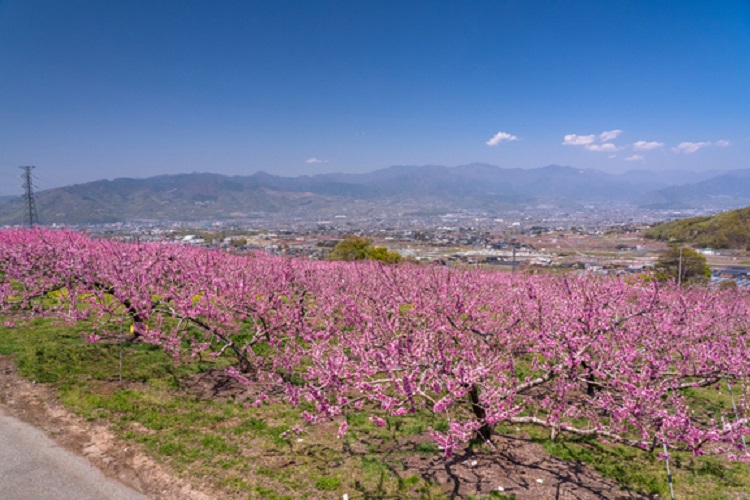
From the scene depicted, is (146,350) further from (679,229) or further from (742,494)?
(679,229)

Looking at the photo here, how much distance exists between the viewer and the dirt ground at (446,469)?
6.00 meters

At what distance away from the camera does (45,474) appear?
20.5 ft

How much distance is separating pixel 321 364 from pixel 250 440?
2499 mm

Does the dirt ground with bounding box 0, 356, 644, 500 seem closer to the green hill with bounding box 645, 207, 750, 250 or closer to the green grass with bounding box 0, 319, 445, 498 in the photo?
the green grass with bounding box 0, 319, 445, 498

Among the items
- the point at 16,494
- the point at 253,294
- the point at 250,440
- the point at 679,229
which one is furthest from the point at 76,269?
the point at 679,229

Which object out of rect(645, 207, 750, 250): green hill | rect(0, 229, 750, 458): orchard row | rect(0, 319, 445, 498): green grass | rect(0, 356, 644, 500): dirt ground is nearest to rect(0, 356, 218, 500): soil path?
rect(0, 356, 644, 500): dirt ground

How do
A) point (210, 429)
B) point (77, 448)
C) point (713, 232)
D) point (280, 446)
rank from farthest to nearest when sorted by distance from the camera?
point (713, 232) < point (210, 429) < point (280, 446) < point (77, 448)

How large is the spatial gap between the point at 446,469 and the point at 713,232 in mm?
52837

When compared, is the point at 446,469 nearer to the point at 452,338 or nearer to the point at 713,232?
the point at 452,338

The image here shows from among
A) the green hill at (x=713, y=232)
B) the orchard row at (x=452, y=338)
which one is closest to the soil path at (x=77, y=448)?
Answer: the orchard row at (x=452, y=338)

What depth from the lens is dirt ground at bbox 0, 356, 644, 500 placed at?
6000 millimetres

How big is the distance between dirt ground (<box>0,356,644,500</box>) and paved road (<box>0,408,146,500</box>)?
0.16 meters

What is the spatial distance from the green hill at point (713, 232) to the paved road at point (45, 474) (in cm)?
4973

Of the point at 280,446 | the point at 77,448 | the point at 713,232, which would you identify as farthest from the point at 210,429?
the point at 713,232
